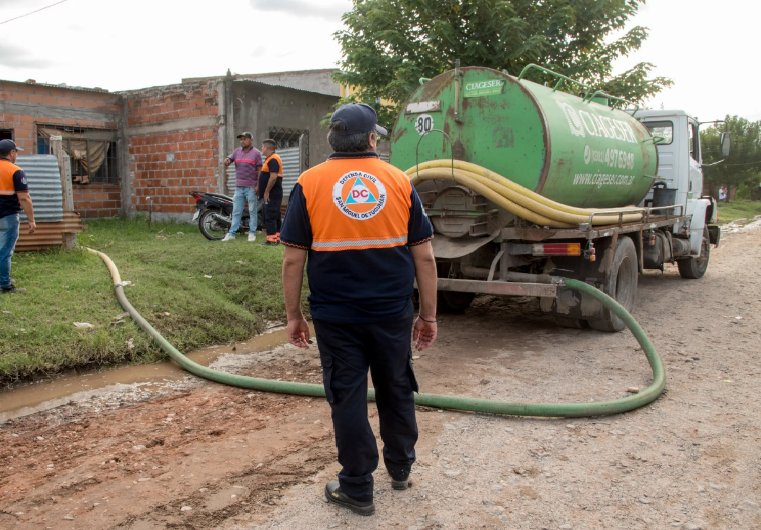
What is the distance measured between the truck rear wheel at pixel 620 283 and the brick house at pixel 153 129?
836 centimetres

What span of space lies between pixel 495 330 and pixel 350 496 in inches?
169

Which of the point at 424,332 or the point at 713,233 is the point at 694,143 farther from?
the point at 424,332

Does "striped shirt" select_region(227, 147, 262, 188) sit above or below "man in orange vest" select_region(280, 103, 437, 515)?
above

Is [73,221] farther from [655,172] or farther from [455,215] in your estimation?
[655,172]

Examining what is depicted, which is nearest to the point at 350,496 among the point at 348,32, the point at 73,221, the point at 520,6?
the point at 73,221

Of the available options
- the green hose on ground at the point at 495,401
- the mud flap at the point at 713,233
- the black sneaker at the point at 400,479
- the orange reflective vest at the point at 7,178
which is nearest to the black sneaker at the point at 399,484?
the black sneaker at the point at 400,479

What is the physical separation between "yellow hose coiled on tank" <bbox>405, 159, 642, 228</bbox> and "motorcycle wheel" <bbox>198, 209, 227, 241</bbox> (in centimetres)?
596

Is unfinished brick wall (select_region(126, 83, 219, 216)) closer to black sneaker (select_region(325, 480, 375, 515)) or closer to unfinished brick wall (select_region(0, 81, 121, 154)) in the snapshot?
unfinished brick wall (select_region(0, 81, 121, 154))

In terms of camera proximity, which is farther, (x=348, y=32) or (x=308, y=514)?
(x=348, y=32)

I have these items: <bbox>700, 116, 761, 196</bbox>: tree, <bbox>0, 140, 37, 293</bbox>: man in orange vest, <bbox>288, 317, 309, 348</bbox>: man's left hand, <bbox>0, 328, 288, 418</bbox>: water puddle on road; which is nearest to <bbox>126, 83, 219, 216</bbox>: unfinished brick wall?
<bbox>0, 140, 37, 293</bbox>: man in orange vest

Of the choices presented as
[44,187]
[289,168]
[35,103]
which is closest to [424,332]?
[44,187]

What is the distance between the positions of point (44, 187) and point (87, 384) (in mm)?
4066

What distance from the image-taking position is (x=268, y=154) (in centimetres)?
1052

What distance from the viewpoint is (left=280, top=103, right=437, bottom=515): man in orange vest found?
2793 millimetres
